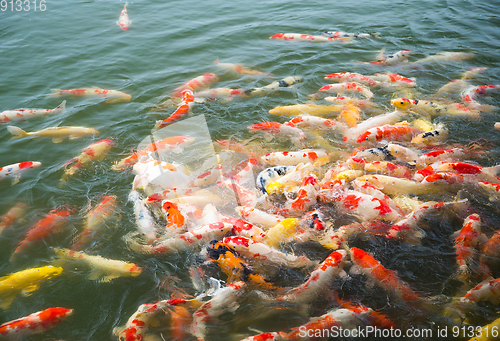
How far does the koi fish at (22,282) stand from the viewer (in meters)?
3.76

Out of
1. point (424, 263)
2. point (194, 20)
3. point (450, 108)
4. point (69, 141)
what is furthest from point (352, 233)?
point (194, 20)

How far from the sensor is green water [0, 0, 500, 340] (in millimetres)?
3846

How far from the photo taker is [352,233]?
407 centimetres

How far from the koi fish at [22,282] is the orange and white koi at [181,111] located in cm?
364

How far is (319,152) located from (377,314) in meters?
2.85

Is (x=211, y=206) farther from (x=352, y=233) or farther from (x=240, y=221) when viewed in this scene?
(x=352, y=233)

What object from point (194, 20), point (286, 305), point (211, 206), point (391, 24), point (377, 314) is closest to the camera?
point (377, 314)

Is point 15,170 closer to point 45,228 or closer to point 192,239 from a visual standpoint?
point 45,228

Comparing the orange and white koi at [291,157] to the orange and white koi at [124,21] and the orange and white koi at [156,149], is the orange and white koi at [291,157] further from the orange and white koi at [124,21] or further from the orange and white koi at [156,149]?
the orange and white koi at [124,21]

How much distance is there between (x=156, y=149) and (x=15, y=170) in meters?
2.58

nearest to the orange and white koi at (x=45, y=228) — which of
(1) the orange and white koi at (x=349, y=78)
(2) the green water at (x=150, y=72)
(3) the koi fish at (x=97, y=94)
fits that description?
(2) the green water at (x=150, y=72)

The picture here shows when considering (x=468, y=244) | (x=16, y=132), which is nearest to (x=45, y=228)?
(x=16, y=132)

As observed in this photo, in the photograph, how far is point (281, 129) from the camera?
617cm

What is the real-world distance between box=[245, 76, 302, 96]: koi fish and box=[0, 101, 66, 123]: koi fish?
15.1 feet
